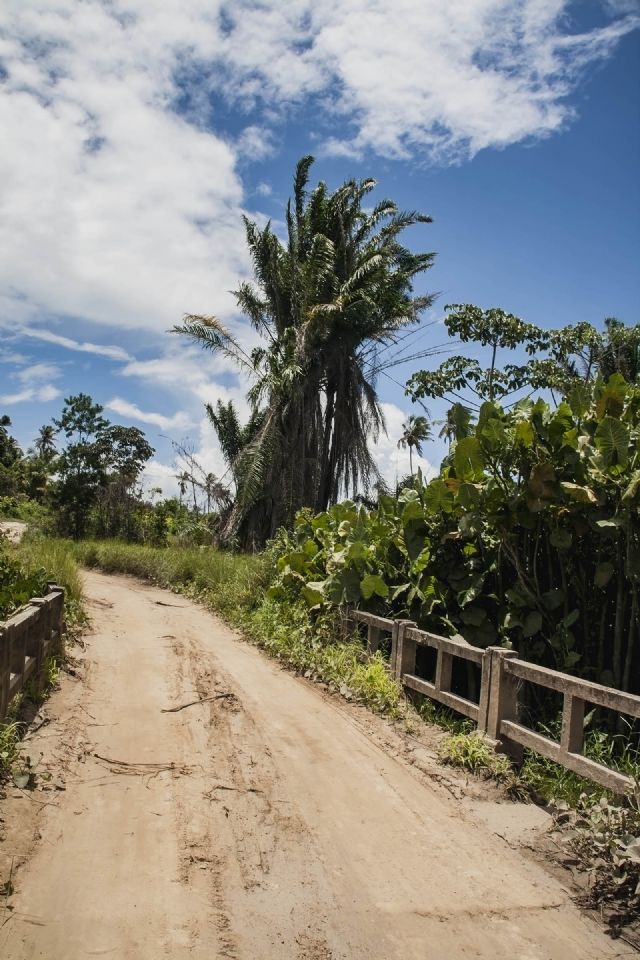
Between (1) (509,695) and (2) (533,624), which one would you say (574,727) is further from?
(2) (533,624)

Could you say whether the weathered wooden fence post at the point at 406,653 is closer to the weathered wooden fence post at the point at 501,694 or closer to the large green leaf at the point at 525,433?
the weathered wooden fence post at the point at 501,694

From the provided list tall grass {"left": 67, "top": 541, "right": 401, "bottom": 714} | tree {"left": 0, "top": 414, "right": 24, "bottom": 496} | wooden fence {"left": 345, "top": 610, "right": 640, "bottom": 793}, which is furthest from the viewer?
tree {"left": 0, "top": 414, "right": 24, "bottom": 496}

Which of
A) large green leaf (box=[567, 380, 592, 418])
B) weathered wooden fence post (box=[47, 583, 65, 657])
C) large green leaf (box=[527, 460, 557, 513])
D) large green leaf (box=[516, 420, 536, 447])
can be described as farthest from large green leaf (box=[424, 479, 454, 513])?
weathered wooden fence post (box=[47, 583, 65, 657])

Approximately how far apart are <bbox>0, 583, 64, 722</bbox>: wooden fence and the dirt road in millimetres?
496

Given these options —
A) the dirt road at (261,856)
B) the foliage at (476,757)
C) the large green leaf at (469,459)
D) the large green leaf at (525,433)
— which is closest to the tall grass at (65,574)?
the dirt road at (261,856)

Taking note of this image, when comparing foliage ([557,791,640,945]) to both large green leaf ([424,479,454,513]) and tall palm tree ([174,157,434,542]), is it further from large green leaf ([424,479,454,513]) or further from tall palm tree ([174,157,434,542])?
tall palm tree ([174,157,434,542])

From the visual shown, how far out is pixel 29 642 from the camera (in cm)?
693

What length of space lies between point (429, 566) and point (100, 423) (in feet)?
84.4

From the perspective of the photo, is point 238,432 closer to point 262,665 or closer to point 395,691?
point 262,665

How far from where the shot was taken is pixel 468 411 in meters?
7.95

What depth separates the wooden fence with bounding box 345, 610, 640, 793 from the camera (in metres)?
4.95

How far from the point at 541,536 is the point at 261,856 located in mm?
4131

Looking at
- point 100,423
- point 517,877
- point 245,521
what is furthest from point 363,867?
point 100,423

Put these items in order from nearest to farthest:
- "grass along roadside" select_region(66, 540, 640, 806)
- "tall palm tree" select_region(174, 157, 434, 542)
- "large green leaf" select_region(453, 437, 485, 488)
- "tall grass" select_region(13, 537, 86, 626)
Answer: "grass along roadside" select_region(66, 540, 640, 806)
"large green leaf" select_region(453, 437, 485, 488)
"tall grass" select_region(13, 537, 86, 626)
"tall palm tree" select_region(174, 157, 434, 542)
